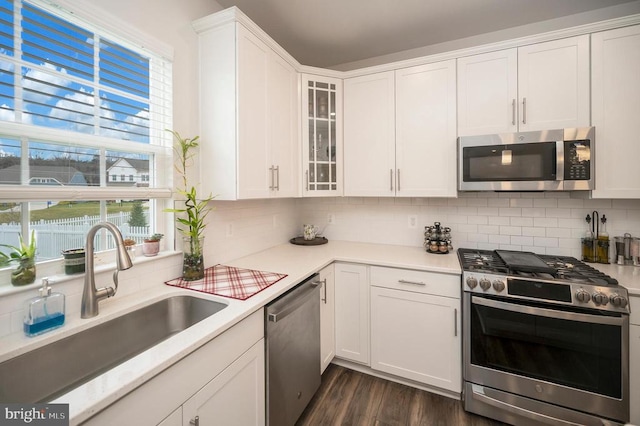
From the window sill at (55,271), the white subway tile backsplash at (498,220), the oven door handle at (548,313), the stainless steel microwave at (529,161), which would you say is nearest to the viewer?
the window sill at (55,271)

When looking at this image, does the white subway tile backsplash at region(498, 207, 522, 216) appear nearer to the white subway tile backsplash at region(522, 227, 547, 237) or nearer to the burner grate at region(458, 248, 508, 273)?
the white subway tile backsplash at region(522, 227, 547, 237)

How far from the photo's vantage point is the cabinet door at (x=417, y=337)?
1864 millimetres

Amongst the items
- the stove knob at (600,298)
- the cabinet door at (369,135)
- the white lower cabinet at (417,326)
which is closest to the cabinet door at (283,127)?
the cabinet door at (369,135)

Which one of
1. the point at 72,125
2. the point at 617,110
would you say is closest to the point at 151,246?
the point at 72,125

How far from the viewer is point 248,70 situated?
1.72m

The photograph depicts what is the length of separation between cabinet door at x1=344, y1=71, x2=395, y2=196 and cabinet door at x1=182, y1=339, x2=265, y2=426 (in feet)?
5.20

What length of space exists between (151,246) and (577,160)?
2666 mm

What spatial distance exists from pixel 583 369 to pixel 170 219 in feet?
8.34

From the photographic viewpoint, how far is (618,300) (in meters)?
1.46

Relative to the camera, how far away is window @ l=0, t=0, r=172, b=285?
3.46 feet

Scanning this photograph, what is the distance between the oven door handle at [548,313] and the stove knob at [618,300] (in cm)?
7

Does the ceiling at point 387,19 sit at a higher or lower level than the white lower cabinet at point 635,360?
higher

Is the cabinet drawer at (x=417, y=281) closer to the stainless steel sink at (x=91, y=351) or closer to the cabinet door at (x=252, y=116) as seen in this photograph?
the cabinet door at (x=252, y=116)

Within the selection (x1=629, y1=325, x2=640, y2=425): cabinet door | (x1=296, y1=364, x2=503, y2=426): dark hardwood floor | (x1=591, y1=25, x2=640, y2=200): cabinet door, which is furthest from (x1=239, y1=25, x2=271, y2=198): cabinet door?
(x1=629, y1=325, x2=640, y2=425): cabinet door
